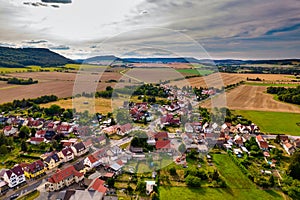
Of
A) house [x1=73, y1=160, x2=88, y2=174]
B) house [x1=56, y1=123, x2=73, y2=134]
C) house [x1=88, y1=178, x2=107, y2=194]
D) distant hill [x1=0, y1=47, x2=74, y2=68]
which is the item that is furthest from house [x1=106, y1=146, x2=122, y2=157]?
distant hill [x1=0, y1=47, x2=74, y2=68]

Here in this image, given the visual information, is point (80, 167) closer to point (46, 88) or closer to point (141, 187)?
point (141, 187)

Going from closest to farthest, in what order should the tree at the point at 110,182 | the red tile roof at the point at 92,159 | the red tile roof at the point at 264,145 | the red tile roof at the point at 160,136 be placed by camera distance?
the tree at the point at 110,182 → the red tile roof at the point at 92,159 → the red tile roof at the point at 264,145 → the red tile roof at the point at 160,136

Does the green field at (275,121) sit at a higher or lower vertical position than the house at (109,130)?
higher

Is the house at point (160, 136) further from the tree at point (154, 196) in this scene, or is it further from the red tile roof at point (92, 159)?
the tree at point (154, 196)

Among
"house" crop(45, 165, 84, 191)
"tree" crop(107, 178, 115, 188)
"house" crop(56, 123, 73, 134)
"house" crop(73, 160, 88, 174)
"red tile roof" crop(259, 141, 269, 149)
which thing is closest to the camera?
"house" crop(45, 165, 84, 191)

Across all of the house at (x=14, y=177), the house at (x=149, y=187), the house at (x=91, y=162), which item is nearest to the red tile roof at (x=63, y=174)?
the house at (x=91, y=162)

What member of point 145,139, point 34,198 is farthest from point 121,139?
point 34,198

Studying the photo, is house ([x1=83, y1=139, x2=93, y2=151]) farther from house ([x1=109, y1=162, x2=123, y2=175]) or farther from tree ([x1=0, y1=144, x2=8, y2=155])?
tree ([x1=0, y1=144, x2=8, y2=155])
